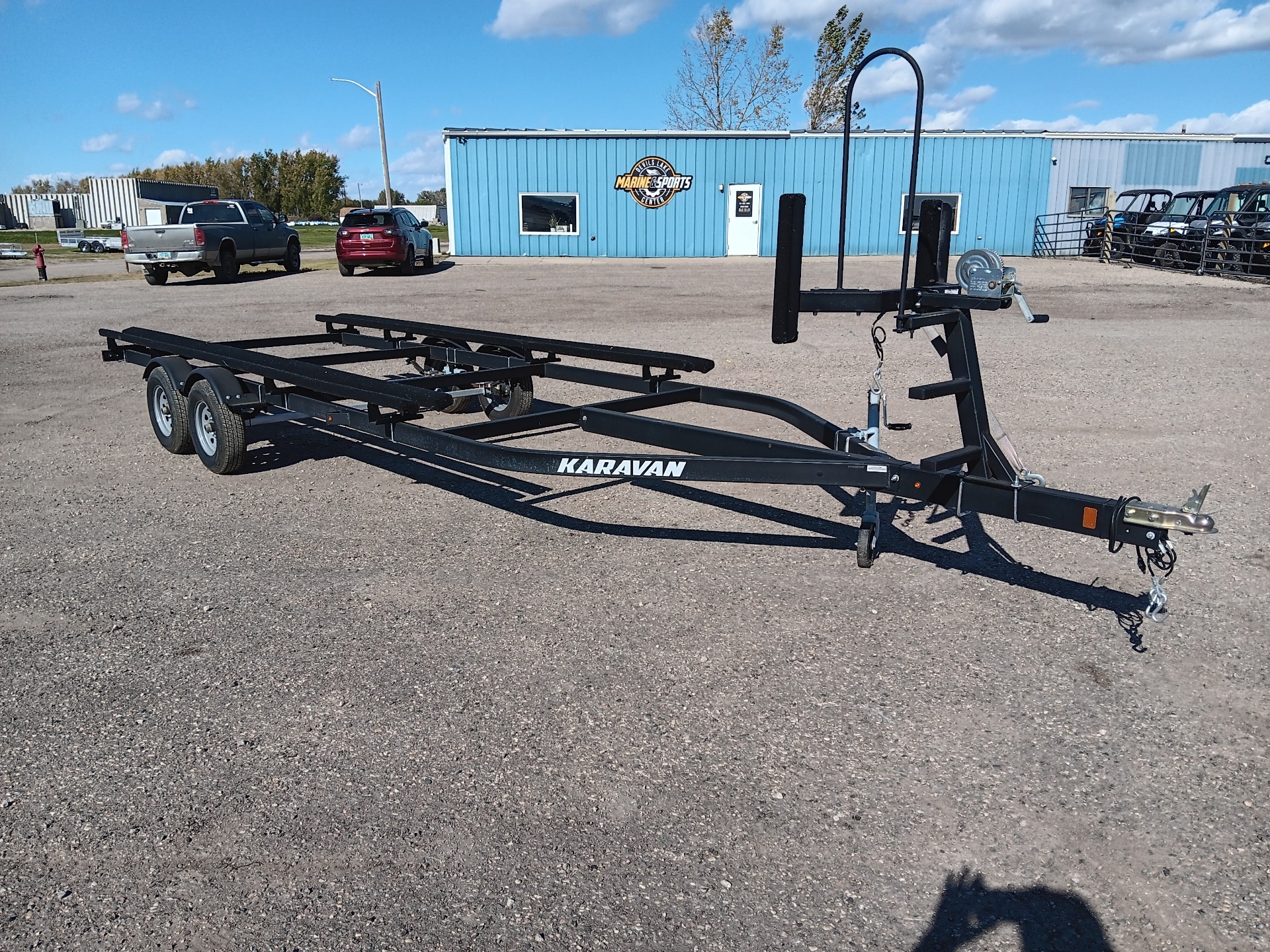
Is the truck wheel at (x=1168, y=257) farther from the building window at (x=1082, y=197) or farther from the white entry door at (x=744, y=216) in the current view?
the white entry door at (x=744, y=216)

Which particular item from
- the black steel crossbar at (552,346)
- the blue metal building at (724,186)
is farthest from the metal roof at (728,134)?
the black steel crossbar at (552,346)

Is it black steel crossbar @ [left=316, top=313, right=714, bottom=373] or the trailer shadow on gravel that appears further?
black steel crossbar @ [left=316, top=313, right=714, bottom=373]

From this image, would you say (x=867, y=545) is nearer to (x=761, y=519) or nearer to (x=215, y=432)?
(x=761, y=519)

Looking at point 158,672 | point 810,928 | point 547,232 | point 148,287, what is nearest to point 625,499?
point 158,672

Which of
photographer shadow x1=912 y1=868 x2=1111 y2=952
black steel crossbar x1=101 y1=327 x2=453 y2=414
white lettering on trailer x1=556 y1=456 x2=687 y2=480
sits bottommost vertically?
photographer shadow x1=912 y1=868 x2=1111 y2=952

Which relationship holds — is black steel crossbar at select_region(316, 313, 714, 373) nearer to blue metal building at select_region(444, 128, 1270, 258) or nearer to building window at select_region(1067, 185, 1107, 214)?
blue metal building at select_region(444, 128, 1270, 258)

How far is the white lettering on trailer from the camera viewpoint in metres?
3.98

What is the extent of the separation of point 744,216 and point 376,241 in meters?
14.6

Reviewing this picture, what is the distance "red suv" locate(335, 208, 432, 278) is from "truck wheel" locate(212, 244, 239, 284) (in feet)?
8.03

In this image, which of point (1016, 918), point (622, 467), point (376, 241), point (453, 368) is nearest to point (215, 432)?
point (453, 368)

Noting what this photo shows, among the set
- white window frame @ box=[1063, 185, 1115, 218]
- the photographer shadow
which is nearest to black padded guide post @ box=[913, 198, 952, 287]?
the photographer shadow

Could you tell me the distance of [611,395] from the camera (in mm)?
9258

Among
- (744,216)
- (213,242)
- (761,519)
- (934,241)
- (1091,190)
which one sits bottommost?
(761,519)

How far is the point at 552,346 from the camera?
6773mm
